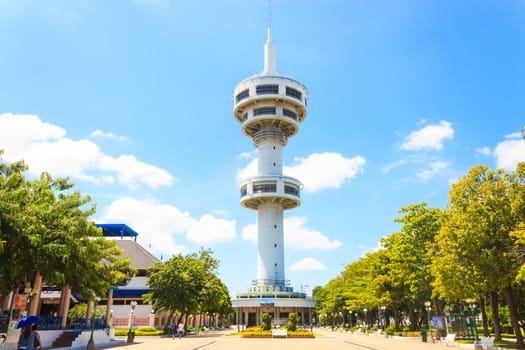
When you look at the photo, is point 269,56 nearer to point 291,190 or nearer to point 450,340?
point 291,190

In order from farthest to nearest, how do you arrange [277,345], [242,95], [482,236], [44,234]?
[242,95]
[277,345]
[482,236]
[44,234]

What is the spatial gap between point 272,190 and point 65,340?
2364 inches

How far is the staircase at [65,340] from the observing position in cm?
2971

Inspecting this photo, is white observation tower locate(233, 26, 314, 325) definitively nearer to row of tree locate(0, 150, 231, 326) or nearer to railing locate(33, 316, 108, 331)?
railing locate(33, 316, 108, 331)

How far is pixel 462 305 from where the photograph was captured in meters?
44.3

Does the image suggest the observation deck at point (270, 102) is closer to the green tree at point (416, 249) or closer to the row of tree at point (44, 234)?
the green tree at point (416, 249)

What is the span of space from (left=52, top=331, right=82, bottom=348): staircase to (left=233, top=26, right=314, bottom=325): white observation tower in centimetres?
5799

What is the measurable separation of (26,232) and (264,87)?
75275mm

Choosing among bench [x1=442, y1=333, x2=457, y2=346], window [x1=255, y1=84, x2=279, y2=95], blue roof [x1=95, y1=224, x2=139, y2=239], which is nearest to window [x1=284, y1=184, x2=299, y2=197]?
window [x1=255, y1=84, x2=279, y2=95]

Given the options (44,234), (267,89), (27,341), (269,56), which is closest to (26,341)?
(27,341)

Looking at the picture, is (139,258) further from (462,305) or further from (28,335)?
(28,335)

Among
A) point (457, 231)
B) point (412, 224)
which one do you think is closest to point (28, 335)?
point (457, 231)

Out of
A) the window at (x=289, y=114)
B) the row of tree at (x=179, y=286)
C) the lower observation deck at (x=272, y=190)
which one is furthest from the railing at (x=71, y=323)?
the window at (x=289, y=114)

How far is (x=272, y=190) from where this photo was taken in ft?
286
